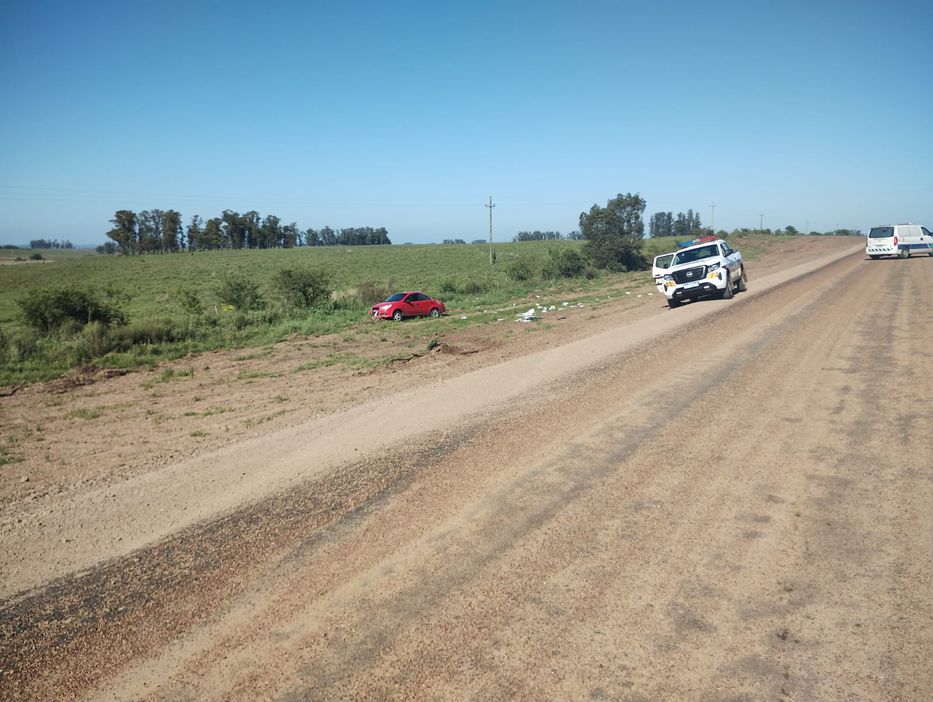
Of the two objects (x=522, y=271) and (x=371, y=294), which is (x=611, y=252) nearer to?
(x=522, y=271)

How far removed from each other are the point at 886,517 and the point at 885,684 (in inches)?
78.4

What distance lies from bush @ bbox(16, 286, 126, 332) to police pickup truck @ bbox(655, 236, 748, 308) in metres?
20.4

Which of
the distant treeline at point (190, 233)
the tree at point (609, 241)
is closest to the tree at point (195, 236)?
the distant treeline at point (190, 233)

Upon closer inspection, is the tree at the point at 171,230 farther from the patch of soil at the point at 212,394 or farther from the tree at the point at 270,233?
the patch of soil at the point at 212,394

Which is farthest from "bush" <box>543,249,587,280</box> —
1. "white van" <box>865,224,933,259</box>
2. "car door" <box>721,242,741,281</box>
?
"car door" <box>721,242,741,281</box>

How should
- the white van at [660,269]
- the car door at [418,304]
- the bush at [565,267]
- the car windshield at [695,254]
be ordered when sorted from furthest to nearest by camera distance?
the bush at [565,267] → the car door at [418,304] → the white van at [660,269] → the car windshield at [695,254]

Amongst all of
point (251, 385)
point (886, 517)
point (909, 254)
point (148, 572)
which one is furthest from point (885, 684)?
point (909, 254)

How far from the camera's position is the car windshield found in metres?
18.7

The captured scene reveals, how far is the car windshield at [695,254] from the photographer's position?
18.7m

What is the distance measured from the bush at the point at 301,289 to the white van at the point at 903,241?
30.6m

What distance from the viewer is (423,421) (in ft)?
25.5

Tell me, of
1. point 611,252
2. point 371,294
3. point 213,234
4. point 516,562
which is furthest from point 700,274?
point 213,234

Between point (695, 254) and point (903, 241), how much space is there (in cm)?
2040

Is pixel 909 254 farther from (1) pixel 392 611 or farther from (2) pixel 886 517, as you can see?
(1) pixel 392 611
